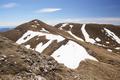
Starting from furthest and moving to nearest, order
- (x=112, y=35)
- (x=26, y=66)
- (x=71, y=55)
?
(x=112, y=35) < (x=71, y=55) < (x=26, y=66)

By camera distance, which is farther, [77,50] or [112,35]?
[112,35]

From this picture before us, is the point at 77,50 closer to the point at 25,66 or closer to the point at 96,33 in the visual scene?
the point at 25,66

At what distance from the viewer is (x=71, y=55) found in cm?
6475

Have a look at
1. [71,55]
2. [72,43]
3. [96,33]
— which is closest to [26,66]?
[71,55]

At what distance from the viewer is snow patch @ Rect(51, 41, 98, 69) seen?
59.7 meters

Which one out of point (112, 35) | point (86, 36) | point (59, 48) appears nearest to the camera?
point (59, 48)

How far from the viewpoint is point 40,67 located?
3494cm

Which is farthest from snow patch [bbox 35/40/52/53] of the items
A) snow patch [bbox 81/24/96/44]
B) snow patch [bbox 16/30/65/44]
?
snow patch [bbox 81/24/96/44]

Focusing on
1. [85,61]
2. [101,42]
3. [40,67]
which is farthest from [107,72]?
[101,42]

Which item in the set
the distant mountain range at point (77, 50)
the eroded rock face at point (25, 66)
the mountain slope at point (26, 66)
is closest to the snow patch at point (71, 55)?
the distant mountain range at point (77, 50)

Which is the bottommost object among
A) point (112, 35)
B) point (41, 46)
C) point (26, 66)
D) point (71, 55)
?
point (112, 35)

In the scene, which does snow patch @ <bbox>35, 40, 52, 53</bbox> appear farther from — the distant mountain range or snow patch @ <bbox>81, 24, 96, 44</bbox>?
snow patch @ <bbox>81, 24, 96, 44</bbox>

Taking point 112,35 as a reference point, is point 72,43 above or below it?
above

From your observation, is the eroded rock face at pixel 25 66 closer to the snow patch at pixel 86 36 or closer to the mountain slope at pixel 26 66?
the mountain slope at pixel 26 66
